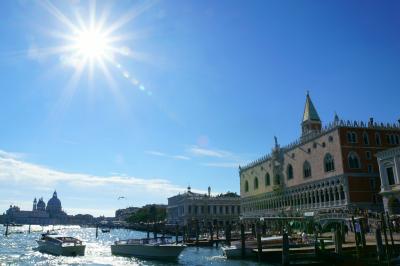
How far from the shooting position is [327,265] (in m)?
28.8

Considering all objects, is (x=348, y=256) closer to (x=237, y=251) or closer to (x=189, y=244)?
(x=237, y=251)

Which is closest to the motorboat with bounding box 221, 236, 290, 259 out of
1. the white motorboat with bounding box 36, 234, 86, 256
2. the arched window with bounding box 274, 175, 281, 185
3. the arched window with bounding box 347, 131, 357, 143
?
the white motorboat with bounding box 36, 234, 86, 256

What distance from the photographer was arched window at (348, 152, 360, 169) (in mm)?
51666

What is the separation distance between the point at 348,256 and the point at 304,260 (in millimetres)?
3140

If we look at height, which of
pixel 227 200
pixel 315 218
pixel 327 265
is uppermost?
pixel 227 200

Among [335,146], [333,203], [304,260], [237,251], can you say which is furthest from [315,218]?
[304,260]

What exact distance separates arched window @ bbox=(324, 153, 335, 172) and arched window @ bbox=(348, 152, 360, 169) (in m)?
2.48

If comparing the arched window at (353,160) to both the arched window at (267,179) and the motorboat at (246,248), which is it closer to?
the motorboat at (246,248)

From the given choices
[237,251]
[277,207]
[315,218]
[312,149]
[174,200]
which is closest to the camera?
[237,251]

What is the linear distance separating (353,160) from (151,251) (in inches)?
1124

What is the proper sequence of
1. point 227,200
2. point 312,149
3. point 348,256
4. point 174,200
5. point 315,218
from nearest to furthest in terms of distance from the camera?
point 348,256, point 315,218, point 312,149, point 227,200, point 174,200

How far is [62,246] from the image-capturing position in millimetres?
44844

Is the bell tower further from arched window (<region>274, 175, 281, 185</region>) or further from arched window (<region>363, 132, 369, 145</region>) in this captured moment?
arched window (<region>363, 132, 369, 145</region>)

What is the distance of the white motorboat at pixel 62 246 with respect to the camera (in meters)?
44.7
